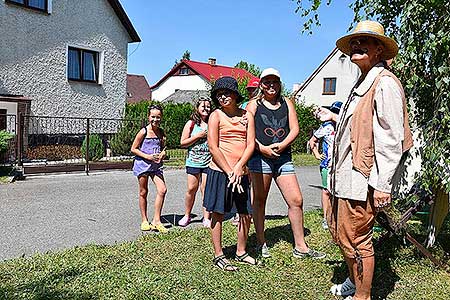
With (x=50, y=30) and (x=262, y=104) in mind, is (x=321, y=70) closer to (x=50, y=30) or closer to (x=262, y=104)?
(x=50, y=30)

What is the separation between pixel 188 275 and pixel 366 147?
2045mm

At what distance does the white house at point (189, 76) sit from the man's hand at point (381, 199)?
47.4 metres

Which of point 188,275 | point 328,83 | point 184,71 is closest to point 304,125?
point 328,83

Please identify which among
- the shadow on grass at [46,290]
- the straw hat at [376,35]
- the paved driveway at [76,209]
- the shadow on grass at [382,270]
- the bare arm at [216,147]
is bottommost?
the paved driveway at [76,209]

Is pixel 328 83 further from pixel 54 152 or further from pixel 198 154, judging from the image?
pixel 198 154

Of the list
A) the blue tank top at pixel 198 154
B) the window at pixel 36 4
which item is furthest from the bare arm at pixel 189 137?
the window at pixel 36 4

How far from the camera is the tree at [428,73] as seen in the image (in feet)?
14.3

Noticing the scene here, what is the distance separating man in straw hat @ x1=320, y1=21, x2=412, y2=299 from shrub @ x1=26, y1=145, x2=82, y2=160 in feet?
44.2

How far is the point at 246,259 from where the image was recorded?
5.02 m

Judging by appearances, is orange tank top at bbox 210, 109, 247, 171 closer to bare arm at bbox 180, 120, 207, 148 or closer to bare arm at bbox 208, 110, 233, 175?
bare arm at bbox 208, 110, 233, 175

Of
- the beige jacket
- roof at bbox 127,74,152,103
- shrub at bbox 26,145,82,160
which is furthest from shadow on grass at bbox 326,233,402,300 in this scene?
roof at bbox 127,74,152,103

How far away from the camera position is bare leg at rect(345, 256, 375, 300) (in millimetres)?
3729

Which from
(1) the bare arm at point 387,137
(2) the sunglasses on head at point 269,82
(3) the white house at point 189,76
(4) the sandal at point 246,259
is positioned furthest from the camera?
(3) the white house at point 189,76

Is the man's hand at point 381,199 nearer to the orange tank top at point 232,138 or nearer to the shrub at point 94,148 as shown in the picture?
the orange tank top at point 232,138
